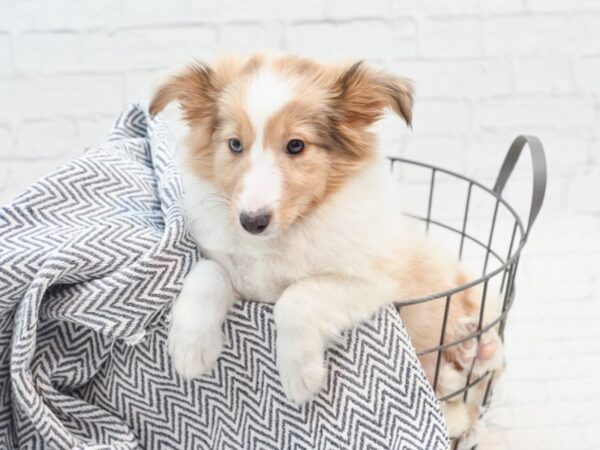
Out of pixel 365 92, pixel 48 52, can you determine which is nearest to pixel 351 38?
pixel 48 52

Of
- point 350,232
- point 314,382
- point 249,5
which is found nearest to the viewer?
point 314,382

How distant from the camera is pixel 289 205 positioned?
140cm

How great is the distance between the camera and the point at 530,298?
2611mm

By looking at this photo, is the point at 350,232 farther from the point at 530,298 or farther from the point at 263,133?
the point at 530,298

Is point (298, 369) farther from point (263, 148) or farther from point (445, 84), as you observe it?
point (445, 84)

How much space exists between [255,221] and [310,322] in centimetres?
20

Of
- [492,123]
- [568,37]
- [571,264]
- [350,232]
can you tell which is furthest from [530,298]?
[350,232]

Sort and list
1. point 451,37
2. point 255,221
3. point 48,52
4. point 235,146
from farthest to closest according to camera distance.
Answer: point 451,37 < point 48,52 < point 235,146 < point 255,221

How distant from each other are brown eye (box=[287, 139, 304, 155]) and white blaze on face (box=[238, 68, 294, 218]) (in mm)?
36

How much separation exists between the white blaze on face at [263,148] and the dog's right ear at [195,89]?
109 mm

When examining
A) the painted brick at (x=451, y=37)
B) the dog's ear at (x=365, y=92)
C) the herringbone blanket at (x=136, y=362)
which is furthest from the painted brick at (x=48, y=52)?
the dog's ear at (x=365, y=92)

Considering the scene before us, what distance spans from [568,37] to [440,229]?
0.77m

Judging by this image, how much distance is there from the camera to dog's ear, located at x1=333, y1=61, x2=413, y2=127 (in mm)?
1444

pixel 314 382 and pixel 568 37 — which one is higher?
pixel 568 37
